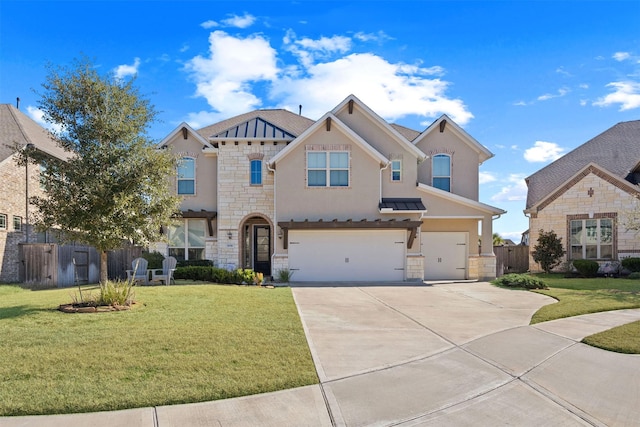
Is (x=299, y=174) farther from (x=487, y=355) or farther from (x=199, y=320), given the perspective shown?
(x=487, y=355)

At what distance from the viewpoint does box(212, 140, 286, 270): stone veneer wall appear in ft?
69.5

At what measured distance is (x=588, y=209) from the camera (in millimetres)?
23266

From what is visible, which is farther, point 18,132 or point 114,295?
point 18,132

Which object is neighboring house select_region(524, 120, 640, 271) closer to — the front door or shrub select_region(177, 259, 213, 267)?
the front door

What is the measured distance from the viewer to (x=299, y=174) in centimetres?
1992

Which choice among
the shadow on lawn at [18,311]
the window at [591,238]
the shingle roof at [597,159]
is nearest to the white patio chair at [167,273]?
the shadow on lawn at [18,311]

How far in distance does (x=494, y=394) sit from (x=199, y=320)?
19.0ft

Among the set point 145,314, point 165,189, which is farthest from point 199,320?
point 165,189

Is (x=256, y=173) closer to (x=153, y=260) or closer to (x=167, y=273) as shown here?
(x=153, y=260)

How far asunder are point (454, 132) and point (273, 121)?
393 inches

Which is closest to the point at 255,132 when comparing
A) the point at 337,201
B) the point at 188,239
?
the point at 337,201

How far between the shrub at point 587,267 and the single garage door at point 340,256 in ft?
30.2

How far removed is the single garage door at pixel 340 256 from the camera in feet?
64.5

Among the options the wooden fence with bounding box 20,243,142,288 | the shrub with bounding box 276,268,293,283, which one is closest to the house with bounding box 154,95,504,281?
the shrub with bounding box 276,268,293,283
